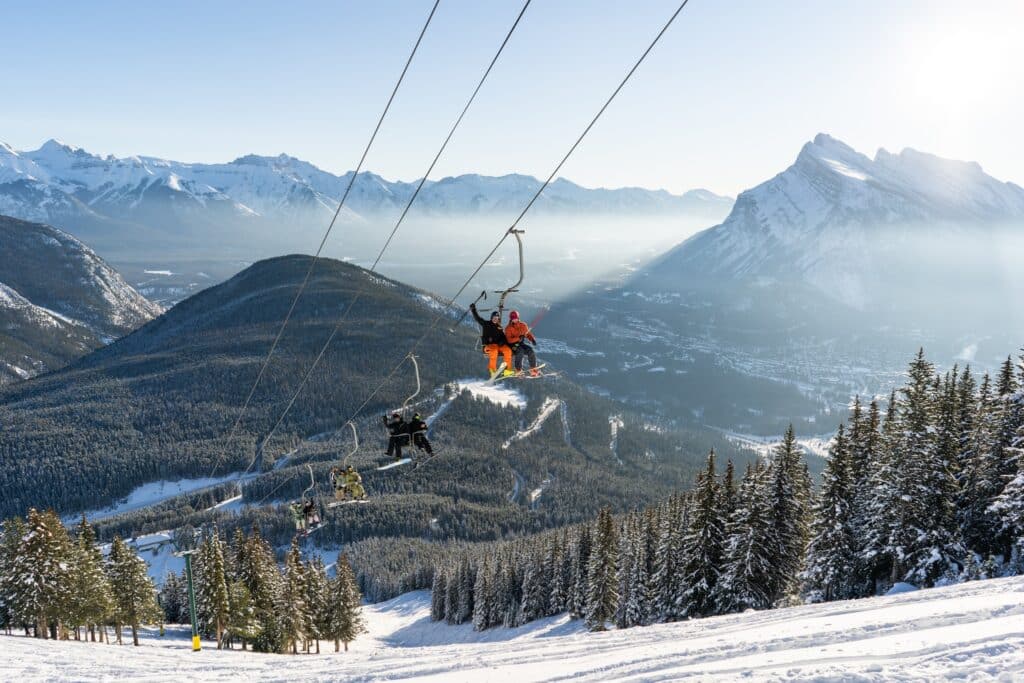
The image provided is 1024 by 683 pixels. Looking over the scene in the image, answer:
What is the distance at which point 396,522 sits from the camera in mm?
160625

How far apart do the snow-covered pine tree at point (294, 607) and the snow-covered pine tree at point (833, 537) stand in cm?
3881

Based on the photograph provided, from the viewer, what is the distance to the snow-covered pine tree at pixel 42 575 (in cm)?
4225

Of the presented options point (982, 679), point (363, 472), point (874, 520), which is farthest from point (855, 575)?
point (363, 472)

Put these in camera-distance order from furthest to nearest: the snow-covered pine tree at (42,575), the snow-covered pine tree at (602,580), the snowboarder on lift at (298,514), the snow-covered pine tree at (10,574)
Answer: the snow-covered pine tree at (602,580)
the snow-covered pine tree at (10,574)
the snow-covered pine tree at (42,575)
the snowboarder on lift at (298,514)

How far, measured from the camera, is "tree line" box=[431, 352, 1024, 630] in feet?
100

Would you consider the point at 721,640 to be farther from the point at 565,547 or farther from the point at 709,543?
the point at 565,547

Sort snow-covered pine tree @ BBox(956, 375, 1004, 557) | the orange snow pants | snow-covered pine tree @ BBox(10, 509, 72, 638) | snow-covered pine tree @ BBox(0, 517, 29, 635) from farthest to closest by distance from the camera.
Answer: snow-covered pine tree @ BBox(0, 517, 29, 635) < snow-covered pine tree @ BBox(10, 509, 72, 638) < snow-covered pine tree @ BBox(956, 375, 1004, 557) < the orange snow pants

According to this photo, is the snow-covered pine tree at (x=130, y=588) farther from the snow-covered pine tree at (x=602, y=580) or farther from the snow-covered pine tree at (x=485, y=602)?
the snow-covered pine tree at (x=602, y=580)

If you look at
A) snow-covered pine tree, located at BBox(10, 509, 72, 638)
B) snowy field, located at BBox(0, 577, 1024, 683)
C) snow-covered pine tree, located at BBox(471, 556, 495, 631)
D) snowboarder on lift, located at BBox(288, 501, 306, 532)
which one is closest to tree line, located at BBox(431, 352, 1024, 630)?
snowy field, located at BBox(0, 577, 1024, 683)

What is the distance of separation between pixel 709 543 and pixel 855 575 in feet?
26.9

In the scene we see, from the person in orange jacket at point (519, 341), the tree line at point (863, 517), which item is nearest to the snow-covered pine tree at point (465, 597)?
the tree line at point (863, 517)

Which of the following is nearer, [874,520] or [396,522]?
[874,520]

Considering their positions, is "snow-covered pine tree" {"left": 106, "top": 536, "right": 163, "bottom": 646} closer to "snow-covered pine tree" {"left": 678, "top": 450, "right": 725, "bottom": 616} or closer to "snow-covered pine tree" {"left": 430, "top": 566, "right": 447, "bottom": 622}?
"snow-covered pine tree" {"left": 430, "top": 566, "right": 447, "bottom": 622}

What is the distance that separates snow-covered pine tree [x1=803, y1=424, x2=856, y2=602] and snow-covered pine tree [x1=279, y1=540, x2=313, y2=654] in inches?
1528
